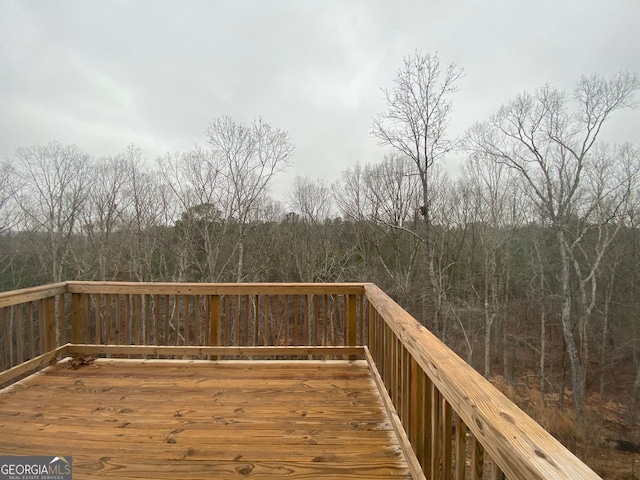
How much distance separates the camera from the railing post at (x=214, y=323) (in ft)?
10.8

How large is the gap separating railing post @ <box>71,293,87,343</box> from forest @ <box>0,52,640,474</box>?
8708mm

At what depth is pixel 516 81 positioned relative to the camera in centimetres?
1088

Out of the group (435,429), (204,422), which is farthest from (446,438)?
(204,422)

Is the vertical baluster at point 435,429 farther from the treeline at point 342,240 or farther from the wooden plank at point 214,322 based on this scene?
the treeline at point 342,240

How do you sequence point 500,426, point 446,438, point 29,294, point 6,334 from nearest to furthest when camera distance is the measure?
point 500,426 < point 446,438 < point 6,334 < point 29,294

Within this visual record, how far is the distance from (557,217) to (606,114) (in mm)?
4007

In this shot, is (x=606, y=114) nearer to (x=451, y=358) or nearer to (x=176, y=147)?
(x=451, y=358)

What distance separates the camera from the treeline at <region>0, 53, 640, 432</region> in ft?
37.8

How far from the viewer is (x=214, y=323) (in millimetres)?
3318

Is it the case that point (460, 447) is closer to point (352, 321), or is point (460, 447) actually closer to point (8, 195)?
point (352, 321)

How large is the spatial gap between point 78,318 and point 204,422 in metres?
2.34

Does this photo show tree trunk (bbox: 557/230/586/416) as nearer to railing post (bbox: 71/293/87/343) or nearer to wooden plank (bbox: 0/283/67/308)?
railing post (bbox: 71/293/87/343)

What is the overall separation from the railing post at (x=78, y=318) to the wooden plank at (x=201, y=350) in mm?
95

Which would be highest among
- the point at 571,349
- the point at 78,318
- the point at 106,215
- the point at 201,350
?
the point at 106,215
